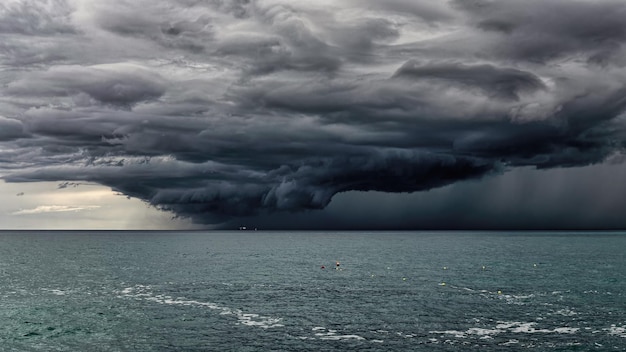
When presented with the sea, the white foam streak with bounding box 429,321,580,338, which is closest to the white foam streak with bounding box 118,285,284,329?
the sea

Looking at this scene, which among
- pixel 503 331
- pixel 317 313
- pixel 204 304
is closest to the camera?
pixel 503 331

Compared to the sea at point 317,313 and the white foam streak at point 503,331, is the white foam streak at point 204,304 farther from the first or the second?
the white foam streak at point 503,331

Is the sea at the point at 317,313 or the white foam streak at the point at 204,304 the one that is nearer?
the sea at the point at 317,313

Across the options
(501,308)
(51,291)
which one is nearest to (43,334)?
(51,291)

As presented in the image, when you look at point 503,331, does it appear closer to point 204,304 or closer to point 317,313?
point 317,313

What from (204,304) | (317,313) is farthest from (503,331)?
(204,304)

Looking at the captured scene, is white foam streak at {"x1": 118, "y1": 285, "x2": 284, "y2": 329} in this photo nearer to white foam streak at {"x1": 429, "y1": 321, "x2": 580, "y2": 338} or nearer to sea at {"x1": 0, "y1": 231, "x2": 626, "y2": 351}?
sea at {"x1": 0, "y1": 231, "x2": 626, "y2": 351}

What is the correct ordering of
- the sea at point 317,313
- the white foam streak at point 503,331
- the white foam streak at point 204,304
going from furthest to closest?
the white foam streak at point 204,304 < the white foam streak at point 503,331 < the sea at point 317,313

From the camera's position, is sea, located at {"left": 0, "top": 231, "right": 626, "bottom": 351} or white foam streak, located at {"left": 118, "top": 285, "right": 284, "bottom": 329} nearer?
sea, located at {"left": 0, "top": 231, "right": 626, "bottom": 351}

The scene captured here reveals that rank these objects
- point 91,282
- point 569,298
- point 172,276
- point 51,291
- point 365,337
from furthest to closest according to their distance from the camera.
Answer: point 172,276 < point 91,282 < point 51,291 < point 569,298 < point 365,337

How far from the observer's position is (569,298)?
97.8 m

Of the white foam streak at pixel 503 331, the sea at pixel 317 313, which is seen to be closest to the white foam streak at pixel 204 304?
the sea at pixel 317 313

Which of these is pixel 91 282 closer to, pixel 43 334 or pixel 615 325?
pixel 43 334

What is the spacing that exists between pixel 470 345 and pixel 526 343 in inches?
245
